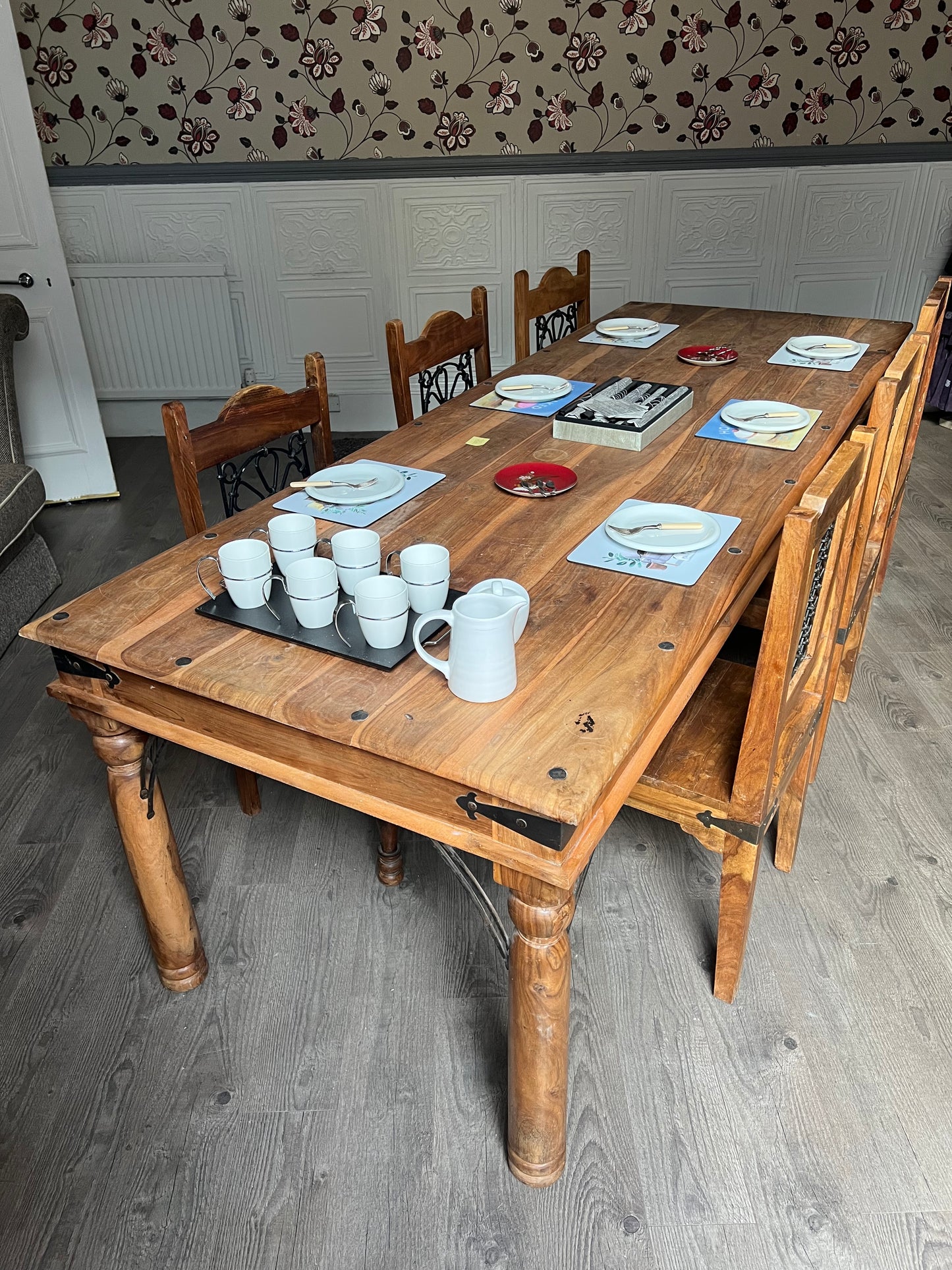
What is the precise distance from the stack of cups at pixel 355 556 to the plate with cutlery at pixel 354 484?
37cm

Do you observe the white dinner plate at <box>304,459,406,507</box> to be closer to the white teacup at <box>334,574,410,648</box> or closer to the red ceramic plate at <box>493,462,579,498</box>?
the red ceramic plate at <box>493,462,579,498</box>

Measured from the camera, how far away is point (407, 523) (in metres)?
1.57

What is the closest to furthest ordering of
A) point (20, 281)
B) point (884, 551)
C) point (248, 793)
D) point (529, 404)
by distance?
1. point (248, 793)
2. point (529, 404)
3. point (884, 551)
4. point (20, 281)

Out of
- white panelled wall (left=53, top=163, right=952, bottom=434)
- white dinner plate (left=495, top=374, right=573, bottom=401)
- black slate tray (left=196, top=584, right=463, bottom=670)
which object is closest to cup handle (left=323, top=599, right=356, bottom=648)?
black slate tray (left=196, top=584, right=463, bottom=670)

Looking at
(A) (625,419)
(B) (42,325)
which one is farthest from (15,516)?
(A) (625,419)

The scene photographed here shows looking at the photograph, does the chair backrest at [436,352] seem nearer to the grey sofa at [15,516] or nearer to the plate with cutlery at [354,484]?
the plate with cutlery at [354,484]

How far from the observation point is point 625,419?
6.22 feet

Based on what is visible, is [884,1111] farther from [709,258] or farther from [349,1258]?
[709,258]

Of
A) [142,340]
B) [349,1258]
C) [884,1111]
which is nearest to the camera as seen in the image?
[349,1258]

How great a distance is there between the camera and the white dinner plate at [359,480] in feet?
5.31

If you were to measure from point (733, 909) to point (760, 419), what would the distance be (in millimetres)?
998

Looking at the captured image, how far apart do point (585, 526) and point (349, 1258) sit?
3.60ft

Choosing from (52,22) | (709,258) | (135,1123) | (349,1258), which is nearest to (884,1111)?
(349,1258)

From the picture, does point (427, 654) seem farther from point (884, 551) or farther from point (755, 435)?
point (884, 551)
